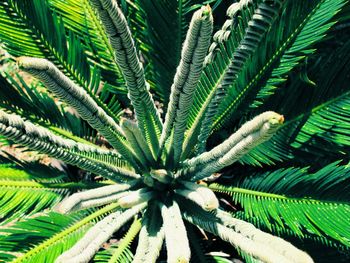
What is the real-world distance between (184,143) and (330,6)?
2.44ft

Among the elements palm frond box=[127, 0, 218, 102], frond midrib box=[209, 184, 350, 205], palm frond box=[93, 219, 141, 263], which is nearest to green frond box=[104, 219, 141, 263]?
palm frond box=[93, 219, 141, 263]

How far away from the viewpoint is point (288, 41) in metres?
1.57

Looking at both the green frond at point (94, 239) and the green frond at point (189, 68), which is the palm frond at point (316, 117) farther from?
the green frond at point (94, 239)

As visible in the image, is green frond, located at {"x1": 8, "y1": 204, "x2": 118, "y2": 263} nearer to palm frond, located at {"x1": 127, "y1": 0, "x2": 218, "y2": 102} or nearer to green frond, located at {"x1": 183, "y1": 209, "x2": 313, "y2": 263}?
green frond, located at {"x1": 183, "y1": 209, "x2": 313, "y2": 263}

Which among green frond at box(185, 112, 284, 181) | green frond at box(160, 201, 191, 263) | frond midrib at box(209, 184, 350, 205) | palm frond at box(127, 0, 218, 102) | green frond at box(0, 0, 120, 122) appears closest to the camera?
green frond at box(185, 112, 284, 181)

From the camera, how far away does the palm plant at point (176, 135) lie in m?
1.35

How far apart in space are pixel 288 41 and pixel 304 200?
0.58m

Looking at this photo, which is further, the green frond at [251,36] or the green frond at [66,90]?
the green frond at [251,36]

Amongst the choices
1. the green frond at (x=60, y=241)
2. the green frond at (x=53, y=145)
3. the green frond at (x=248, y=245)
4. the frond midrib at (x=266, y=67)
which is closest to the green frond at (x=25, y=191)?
the green frond at (x=60, y=241)

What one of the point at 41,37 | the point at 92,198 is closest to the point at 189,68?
the point at 92,198

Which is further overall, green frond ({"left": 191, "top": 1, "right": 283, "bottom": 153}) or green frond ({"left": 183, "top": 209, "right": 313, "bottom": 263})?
green frond ({"left": 191, "top": 1, "right": 283, "bottom": 153})

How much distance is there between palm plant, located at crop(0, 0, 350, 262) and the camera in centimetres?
135

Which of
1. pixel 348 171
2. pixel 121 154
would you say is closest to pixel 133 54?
pixel 121 154

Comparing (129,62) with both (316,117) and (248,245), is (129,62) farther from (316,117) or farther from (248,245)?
(316,117)
